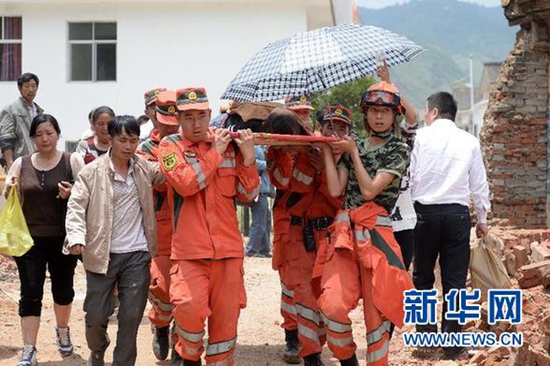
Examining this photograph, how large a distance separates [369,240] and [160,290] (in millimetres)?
1801

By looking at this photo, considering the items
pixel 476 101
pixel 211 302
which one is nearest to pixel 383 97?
pixel 211 302

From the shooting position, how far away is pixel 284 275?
6504 mm

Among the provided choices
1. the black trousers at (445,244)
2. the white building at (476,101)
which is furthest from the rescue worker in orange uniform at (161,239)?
the white building at (476,101)

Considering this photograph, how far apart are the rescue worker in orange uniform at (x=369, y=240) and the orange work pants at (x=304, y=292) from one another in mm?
592

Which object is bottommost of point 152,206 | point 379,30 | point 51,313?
point 51,313

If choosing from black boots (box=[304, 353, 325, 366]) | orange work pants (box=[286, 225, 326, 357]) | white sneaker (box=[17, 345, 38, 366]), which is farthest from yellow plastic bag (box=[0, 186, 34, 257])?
black boots (box=[304, 353, 325, 366])

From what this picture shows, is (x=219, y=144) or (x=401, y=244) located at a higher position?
(x=219, y=144)

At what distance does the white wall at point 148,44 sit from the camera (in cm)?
2003

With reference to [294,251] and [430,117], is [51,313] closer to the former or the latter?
[294,251]

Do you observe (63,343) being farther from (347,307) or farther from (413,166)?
(413,166)

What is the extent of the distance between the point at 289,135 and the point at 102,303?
5.68 ft

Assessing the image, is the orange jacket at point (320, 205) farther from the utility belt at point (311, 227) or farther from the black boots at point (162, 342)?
the black boots at point (162, 342)

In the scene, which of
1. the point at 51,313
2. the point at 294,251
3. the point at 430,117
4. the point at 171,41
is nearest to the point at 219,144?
the point at 294,251

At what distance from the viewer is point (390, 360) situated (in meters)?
7.01
